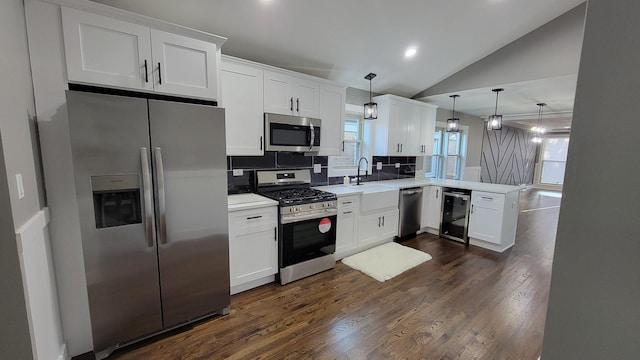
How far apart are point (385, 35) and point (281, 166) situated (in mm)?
2056

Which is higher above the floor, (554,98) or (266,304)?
(554,98)

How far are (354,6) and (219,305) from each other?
124 inches

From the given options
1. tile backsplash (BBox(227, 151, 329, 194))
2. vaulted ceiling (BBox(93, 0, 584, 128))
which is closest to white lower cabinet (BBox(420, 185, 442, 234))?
vaulted ceiling (BBox(93, 0, 584, 128))

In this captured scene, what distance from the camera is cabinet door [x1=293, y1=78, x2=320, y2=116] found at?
3.07 metres

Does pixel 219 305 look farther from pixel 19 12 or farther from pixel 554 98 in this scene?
pixel 554 98

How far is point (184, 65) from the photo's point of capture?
6.72 ft

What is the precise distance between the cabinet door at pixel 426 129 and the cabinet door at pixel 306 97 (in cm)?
240

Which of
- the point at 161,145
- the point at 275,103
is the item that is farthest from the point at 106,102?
the point at 275,103

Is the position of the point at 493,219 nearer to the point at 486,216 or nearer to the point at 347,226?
the point at 486,216

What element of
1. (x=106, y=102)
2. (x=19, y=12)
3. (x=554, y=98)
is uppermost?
(x=554, y=98)

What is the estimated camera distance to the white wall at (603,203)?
0.61 m

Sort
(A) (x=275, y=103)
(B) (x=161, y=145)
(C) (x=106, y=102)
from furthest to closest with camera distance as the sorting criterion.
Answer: (A) (x=275, y=103)
(B) (x=161, y=145)
(C) (x=106, y=102)

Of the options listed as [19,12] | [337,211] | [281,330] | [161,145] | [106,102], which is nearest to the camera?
[19,12]

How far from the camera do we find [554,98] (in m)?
4.76
